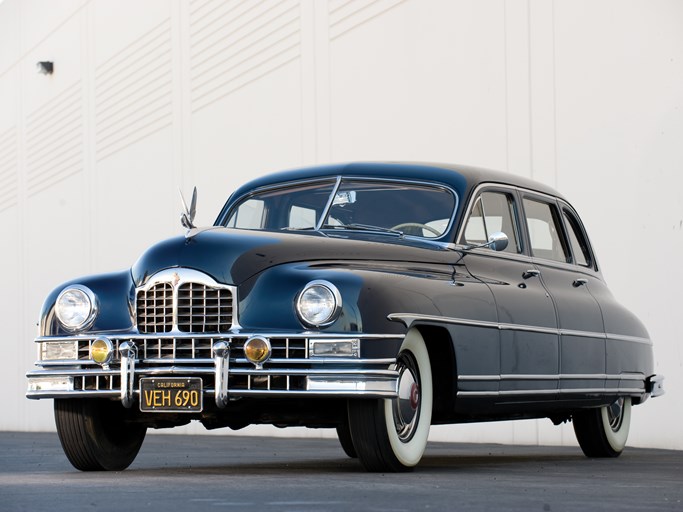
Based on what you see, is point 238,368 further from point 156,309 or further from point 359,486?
point 359,486

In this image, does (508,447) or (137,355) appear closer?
(137,355)

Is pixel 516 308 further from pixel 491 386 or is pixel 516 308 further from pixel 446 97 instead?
pixel 446 97

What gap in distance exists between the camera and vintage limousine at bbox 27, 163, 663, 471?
6574 millimetres

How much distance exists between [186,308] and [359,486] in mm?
1498

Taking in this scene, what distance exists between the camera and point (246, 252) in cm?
679

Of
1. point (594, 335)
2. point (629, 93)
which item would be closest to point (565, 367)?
point (594, 335)

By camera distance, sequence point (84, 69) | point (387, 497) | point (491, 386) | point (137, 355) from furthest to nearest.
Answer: point (84, 69) < point (491, 386) < point (137, 355) < point (387, 497)

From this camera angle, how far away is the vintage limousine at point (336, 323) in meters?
6.57

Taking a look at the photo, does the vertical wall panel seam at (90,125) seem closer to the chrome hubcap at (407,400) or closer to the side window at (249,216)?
the side window at (249,216)

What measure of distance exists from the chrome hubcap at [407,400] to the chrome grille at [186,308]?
913mm

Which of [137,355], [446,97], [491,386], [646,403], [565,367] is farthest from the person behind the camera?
[446,97]

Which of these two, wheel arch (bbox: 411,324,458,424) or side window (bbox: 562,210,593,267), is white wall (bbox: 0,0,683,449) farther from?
wheel arch (bbox: 411,324,458,424)

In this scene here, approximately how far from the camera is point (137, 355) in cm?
694

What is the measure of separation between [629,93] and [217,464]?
5.01m
